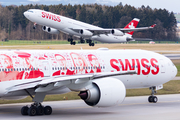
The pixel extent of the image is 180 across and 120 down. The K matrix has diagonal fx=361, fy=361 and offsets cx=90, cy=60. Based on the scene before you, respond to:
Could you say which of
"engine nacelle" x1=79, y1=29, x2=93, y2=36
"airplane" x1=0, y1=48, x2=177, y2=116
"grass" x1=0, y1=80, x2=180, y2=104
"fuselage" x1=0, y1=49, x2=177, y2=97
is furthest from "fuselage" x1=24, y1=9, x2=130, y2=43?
"airplane" x1=0, y1=48, x2=177, y2=116

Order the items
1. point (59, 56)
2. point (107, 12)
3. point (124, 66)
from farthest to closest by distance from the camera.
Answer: point (107, 12), point (124, 66), point (59, 56)

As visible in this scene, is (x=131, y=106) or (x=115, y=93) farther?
(x=131, y=106)

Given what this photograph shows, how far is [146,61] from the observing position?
2197 centimetres

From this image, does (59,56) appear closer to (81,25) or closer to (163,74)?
(163,74)

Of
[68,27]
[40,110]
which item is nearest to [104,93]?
[40,110]

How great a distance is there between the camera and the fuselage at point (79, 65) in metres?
17.3

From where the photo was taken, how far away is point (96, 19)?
143 meters

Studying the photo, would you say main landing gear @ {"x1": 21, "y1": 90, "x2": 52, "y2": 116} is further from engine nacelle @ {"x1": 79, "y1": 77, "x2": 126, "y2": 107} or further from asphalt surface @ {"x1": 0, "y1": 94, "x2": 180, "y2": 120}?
engine nacelle @ {"x1": 79, "y1": 77, "x2": 126, "y2": 107}

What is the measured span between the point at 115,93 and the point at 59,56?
389 cm

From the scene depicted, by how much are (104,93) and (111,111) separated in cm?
361

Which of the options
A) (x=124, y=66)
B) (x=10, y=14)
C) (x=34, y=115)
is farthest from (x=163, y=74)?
(x=10, y=14)

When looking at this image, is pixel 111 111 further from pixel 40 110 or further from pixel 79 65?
pixel 40 110

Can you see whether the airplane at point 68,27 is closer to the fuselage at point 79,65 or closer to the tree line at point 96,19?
the fuselage at point 79,65

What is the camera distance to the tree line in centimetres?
13288
